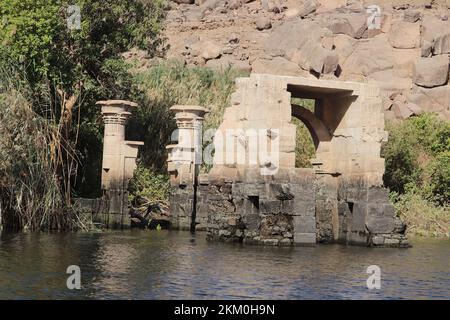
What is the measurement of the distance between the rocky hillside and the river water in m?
23.2

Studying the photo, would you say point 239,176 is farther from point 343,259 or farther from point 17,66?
point 17,66

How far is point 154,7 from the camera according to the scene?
30797 mm

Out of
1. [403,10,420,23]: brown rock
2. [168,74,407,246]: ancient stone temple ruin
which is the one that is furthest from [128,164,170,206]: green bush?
[403,10,420,23]: brown rock

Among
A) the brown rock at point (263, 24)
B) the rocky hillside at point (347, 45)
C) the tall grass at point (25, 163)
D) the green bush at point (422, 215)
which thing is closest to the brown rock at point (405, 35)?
the rocky hillside at point (347, 45)

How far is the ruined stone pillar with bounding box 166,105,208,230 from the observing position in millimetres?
27406

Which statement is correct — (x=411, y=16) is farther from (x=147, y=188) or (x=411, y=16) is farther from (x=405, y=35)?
(x=147, y=188)

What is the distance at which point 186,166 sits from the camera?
27.5 meters

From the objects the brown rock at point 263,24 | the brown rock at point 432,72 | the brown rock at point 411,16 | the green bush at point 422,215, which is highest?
the brown rock at point 263,24

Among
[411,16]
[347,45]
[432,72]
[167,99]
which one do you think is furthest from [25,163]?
[411,16]

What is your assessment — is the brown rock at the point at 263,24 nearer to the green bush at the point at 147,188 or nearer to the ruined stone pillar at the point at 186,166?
the green bush at the point at 147,188

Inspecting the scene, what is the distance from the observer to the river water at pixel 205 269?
1330cm

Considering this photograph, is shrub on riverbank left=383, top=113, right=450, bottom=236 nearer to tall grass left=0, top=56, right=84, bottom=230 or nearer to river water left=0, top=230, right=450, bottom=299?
river water left=0, top=230, right=450, bottom=299

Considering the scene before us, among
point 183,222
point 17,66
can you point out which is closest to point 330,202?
point 183,222

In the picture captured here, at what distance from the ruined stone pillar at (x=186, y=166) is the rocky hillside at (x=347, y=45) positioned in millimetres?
15516
